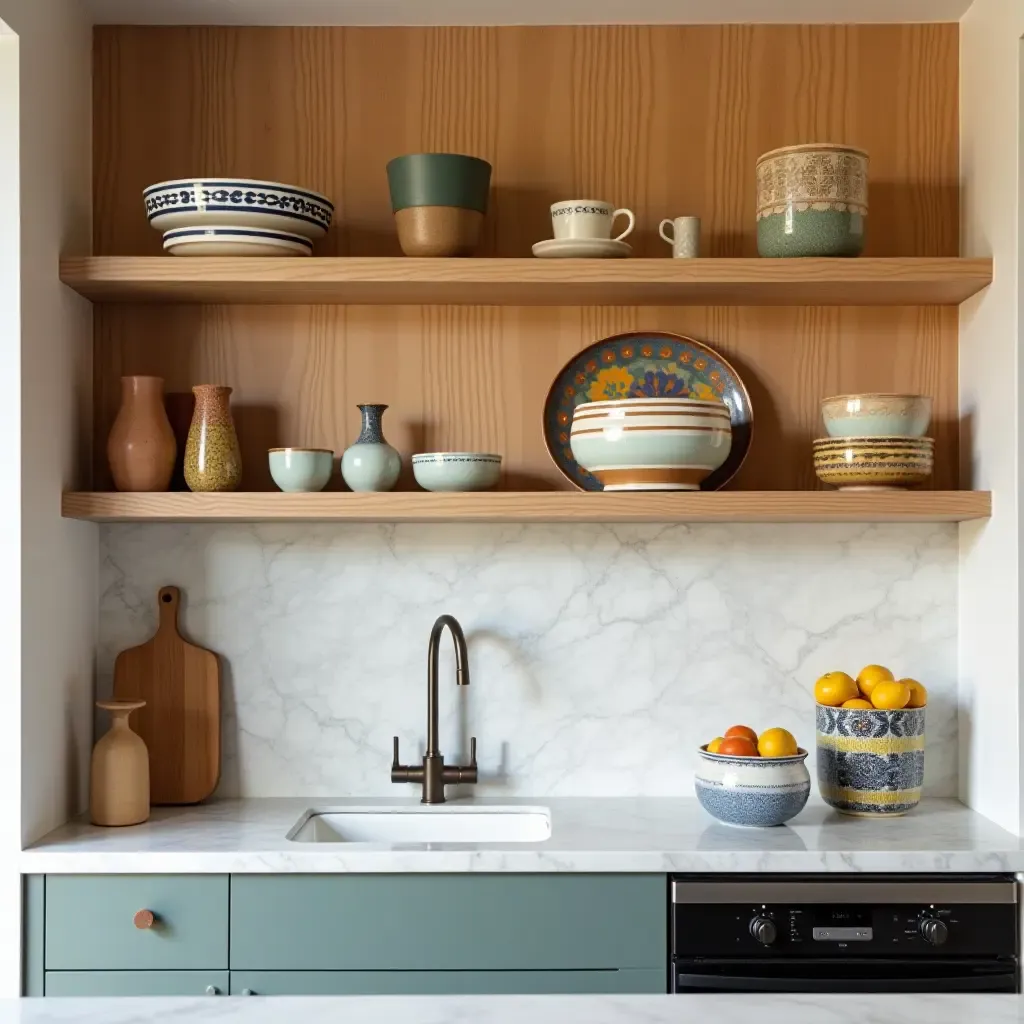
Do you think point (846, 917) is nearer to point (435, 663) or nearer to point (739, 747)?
point (739, 747)

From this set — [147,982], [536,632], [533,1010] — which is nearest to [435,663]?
[536,632]

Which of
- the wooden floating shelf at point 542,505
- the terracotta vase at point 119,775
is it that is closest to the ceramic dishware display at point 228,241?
the wooden floating shelf at point 542,505

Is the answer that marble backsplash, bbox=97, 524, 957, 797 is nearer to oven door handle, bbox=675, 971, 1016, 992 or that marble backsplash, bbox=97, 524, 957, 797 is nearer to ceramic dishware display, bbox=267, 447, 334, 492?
ceramic dishware display, bbox=267, 447, 334, 492

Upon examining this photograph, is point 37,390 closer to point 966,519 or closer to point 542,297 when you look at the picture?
point 542,297

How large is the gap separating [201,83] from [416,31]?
46 cm

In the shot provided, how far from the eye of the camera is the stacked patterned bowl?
7.63ft

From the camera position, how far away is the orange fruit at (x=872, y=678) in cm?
236

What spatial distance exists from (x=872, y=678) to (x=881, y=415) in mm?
500

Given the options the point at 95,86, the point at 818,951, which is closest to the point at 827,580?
the point at 818,951

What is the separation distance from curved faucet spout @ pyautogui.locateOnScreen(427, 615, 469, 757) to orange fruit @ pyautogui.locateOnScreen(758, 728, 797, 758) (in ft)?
1.89

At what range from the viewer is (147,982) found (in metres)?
2.12

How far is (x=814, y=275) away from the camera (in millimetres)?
2309

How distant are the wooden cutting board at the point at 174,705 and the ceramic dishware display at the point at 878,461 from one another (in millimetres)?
1307

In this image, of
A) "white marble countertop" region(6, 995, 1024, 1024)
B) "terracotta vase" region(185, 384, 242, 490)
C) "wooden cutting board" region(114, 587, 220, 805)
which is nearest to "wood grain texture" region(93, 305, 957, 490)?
"terracotta vase" region(185, 384, 242, 490)
